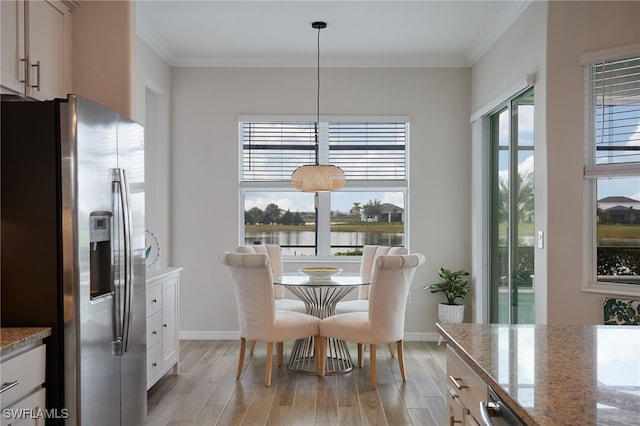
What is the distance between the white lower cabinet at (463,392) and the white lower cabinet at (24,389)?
151cm

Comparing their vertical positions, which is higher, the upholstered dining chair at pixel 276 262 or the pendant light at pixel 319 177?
the pendant light at pixel 319 177

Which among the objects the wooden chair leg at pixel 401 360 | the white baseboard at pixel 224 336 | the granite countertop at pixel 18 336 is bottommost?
the white baseboard at pixel 224 336

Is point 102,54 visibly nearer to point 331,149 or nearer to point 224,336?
point 331,149

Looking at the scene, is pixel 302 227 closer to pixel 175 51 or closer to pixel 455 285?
pixel 455 285

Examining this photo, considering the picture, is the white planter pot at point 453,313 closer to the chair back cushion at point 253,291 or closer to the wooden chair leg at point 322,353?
the wooden chair leg at point 322,353

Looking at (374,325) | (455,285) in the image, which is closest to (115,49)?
(374,325)

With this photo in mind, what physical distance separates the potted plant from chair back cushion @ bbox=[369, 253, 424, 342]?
135 cm

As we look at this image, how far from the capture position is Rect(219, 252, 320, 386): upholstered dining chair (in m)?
3.76

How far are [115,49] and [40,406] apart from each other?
6.42 ft

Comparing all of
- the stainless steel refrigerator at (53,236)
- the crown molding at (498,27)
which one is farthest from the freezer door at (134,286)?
the crown molding at (498,27)

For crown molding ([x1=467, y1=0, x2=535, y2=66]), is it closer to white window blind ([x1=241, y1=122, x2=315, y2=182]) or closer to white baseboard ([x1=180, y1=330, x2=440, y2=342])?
white window blind ([x1=241, y1=122, x2=315, y2=182])

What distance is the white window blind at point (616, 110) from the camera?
10.6 feet

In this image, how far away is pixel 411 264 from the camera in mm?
3760

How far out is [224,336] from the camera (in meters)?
5.44
